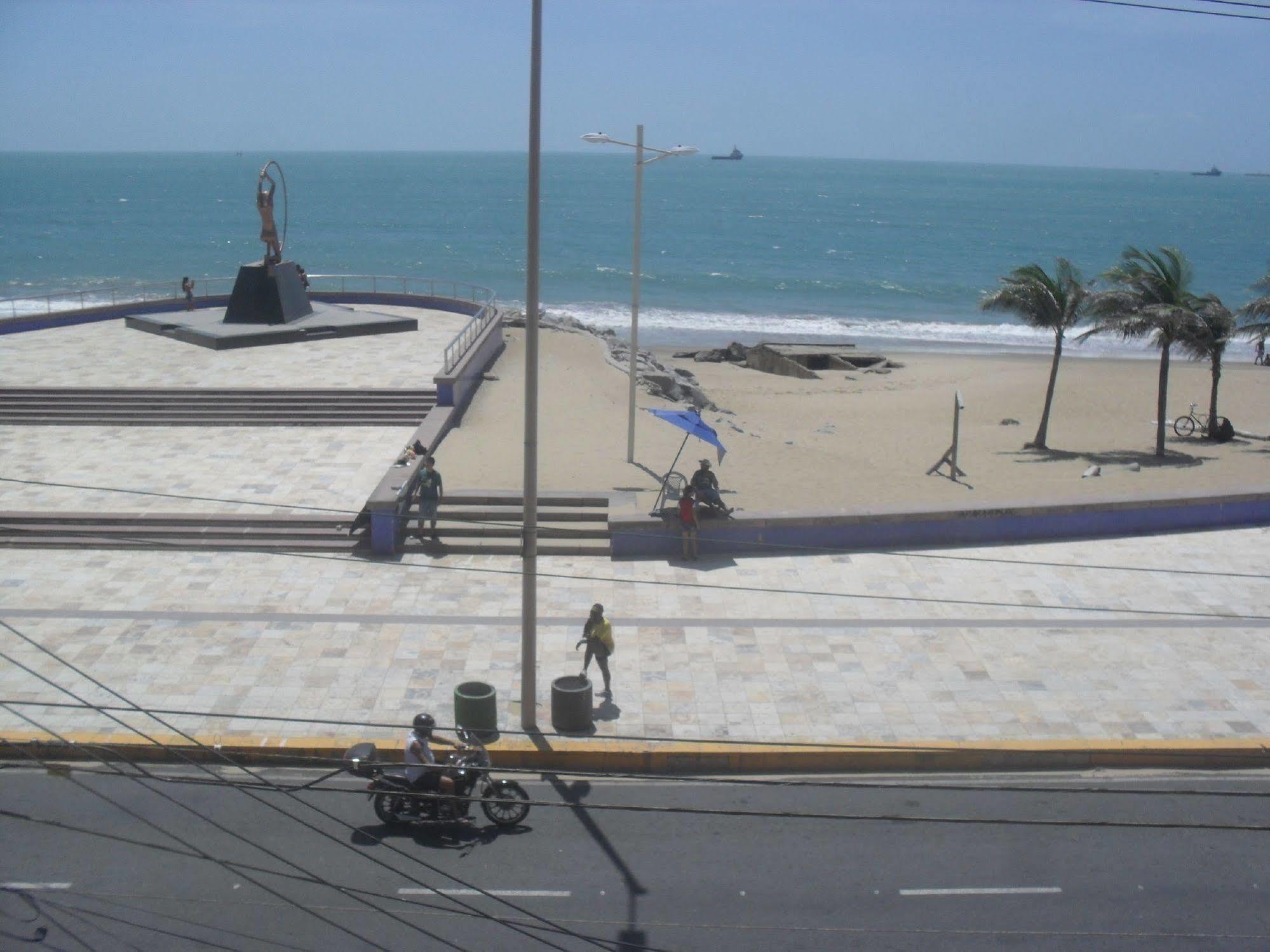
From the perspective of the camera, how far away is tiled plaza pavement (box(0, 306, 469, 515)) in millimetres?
20094

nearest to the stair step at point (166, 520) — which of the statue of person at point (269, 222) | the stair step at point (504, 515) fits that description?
the stair step at point (504, 515)

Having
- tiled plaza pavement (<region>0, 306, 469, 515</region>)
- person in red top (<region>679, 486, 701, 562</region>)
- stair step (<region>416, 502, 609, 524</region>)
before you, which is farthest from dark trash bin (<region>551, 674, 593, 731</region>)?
tiled plaza pavement (<region>0, 306, 469, 515</region>)

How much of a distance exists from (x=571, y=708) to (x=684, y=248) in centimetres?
9468

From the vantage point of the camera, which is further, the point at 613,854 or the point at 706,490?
the point at 706,490

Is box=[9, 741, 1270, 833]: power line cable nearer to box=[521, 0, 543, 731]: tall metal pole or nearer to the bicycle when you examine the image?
box=[521, 0, 543, 731]: tall metal pole

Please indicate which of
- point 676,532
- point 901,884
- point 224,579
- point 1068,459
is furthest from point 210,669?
point 1068,459

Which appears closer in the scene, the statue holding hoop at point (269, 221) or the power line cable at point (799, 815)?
the power line cable at point (799, 815)

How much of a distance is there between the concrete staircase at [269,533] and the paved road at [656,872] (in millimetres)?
6516

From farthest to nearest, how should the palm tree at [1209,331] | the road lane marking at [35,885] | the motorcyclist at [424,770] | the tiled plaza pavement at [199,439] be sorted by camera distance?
the palm tree at [1209,331]
the tiled plaza pavement at [199,439]
the motorcyclist at [424,770]
the road lane marking at [35,885]

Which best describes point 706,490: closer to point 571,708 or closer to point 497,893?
point 571,708

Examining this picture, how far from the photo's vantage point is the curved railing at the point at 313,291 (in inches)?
1186

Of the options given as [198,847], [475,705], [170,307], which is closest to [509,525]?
[475,705]

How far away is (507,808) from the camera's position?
448 inches

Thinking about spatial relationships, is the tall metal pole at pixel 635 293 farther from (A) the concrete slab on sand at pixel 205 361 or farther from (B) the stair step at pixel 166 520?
Answer: (A) the concrete slab on sand at pixel 205 361
